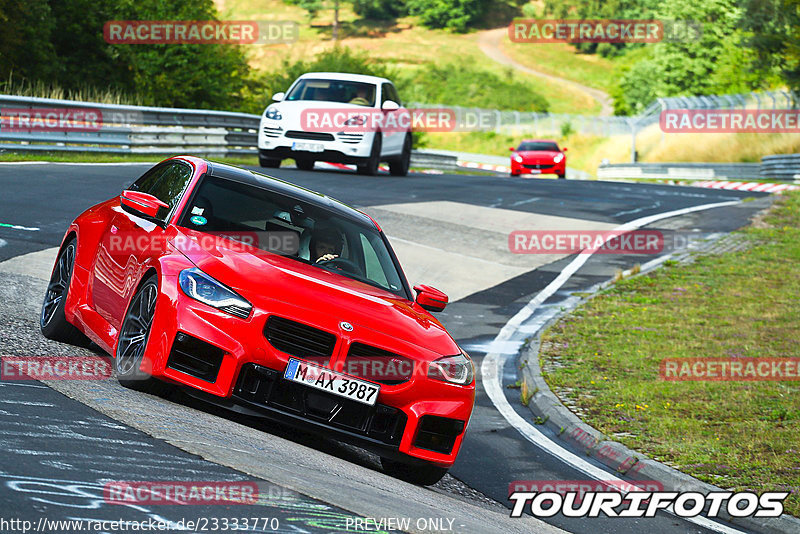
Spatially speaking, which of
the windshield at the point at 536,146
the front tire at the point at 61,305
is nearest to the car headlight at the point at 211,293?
the front tire at the point at 61,305

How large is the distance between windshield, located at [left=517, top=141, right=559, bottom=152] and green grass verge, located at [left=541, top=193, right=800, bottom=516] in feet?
70.9

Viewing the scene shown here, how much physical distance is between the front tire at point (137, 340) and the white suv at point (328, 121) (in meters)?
15.9

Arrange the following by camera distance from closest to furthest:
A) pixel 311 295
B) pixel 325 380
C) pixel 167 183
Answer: pixel 325 380 < pixel 311 295 < pixel 167 183

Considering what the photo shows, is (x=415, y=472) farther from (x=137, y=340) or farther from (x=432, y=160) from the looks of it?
(x=432, y=160)

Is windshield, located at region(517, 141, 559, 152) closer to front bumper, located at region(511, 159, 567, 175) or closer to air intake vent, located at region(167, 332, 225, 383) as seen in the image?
front bumper, located at region(511, 159, 567, 175)

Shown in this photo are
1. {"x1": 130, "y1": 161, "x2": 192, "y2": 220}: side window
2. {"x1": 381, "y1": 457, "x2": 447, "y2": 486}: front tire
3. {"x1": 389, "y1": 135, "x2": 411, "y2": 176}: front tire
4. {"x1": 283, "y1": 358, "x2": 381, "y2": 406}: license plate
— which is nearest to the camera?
{"x1": 283, "y1": 358, "x2": 381, "y2": 406}: license plate

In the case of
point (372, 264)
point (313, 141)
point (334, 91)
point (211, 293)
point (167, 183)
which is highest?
point (167, 183)

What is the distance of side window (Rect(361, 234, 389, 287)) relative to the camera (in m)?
7.27

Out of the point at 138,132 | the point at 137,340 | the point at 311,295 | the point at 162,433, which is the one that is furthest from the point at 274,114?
the point at 162,433

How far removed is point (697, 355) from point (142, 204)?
624 centimetres

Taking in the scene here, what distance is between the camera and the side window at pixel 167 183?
721 centimetres

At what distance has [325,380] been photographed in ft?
19.1

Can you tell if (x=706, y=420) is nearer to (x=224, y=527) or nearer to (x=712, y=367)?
(x=712, y=367)

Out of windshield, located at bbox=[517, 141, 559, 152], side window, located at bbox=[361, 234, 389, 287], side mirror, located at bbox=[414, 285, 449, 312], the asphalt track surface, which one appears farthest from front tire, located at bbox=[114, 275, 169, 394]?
windshield, located at bbox=[517, 141, 559, 152]
